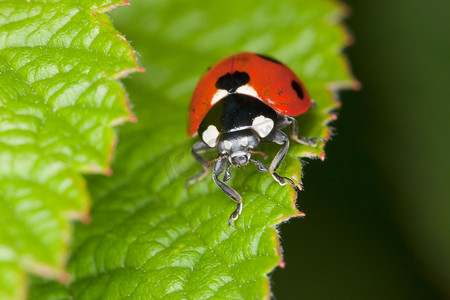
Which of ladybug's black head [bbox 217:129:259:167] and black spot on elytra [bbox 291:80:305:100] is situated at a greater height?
black spot on elytra [bbox 291:80:305:100]

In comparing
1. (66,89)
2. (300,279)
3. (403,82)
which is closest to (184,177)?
(66,89)

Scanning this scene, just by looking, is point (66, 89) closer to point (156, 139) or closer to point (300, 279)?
point (156, 139)

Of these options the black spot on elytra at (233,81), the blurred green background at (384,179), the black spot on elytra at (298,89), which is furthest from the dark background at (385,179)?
the black spot on elytra at (233,81)

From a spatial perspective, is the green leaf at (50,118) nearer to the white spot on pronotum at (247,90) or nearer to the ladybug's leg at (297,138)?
the white spot on pronotum at (247,90)

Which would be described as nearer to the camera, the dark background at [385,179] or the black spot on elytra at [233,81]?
the black spot on elytra at [233,81]

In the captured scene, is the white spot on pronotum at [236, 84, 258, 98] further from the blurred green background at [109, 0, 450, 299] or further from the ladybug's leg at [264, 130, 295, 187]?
the blurred green background at [109, 0, 450, 299]

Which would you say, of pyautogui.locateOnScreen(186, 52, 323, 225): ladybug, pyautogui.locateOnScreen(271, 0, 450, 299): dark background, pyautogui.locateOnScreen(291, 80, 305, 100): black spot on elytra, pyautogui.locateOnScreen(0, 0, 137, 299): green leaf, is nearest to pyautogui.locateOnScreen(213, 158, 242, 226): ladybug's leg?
pyautogui.locateOnScreen(186, 52, 323, 225): ladybug

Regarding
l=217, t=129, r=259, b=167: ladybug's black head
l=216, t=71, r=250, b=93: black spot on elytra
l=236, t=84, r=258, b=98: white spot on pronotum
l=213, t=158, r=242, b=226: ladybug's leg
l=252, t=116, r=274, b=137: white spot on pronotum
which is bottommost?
l=213, t=158, r=242, b=226: ladybug's leg
